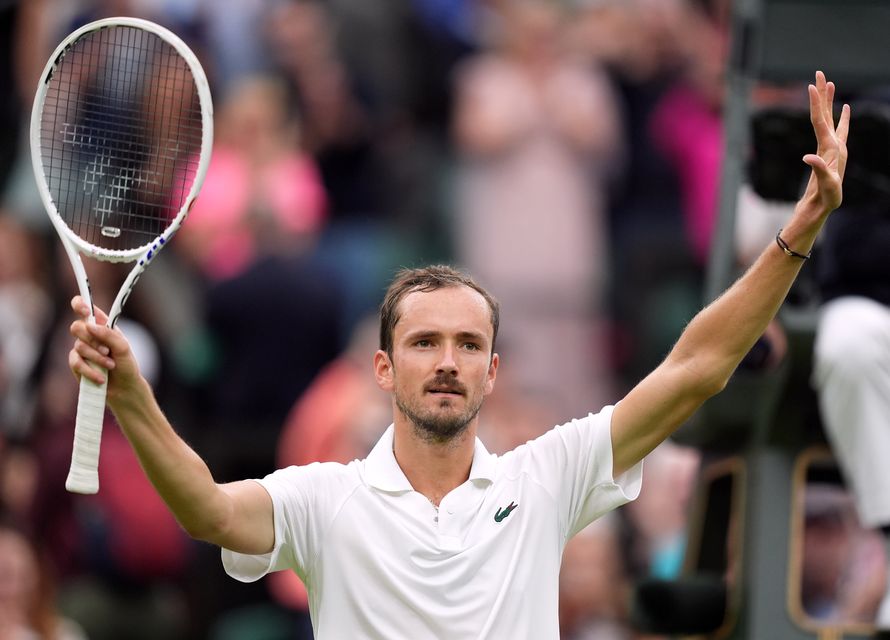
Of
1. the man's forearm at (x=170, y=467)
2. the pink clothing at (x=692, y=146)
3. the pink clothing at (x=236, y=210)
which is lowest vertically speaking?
the man's forearm at (x=170, y=467)

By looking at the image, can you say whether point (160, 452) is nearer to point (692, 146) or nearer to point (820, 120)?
point (820, 120)

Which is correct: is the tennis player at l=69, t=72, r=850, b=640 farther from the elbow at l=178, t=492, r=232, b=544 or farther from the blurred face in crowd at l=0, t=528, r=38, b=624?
the blurred face in crowd at l=0, t=528, r=38, b=624

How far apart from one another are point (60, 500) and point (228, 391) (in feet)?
3.69

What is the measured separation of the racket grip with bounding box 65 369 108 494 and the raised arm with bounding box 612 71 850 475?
128 cm

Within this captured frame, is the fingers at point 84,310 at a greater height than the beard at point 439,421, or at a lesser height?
greater

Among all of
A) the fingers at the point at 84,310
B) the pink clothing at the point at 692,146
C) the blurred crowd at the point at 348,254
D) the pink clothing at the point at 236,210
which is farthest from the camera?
the pink clothing at the point at 692,146

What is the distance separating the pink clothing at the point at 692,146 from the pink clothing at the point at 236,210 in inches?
92.8

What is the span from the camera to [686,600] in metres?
6.61

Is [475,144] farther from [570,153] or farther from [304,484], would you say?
[304,484]

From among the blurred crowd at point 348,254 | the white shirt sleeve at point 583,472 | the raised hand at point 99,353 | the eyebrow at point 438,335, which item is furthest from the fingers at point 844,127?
the blurred crowd at point 348,254

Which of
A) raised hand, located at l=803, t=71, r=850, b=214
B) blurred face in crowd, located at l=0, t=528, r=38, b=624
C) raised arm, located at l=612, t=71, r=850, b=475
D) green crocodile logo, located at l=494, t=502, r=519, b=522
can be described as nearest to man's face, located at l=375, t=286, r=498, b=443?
green crocodile logo, located at l=494, t=502, r=519, b=522

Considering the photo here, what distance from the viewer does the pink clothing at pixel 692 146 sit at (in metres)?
11.6

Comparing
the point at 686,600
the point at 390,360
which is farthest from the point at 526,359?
the point at 390,360

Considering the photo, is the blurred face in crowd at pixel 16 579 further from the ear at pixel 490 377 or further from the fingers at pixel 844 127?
the fingers at pixel 844 127
